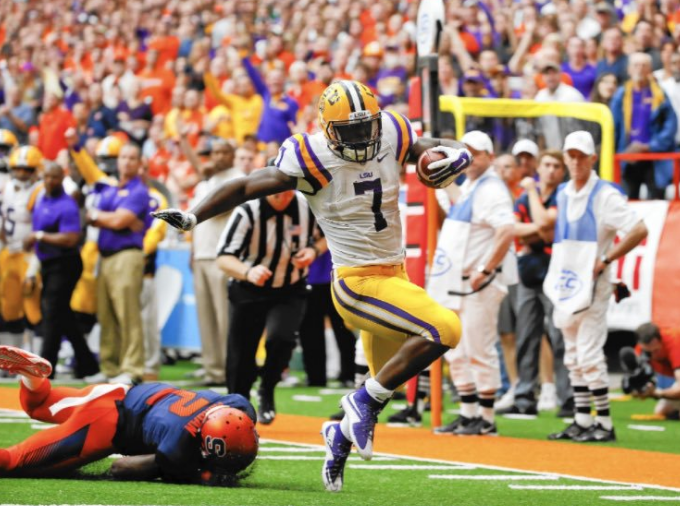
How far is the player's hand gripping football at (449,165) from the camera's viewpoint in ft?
22.3

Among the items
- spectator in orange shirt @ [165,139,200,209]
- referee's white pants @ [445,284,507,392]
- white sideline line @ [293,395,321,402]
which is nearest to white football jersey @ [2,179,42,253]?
spectator in orange shirt @ [165,139,200,209]

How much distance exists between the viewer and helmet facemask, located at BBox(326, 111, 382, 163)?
679cm

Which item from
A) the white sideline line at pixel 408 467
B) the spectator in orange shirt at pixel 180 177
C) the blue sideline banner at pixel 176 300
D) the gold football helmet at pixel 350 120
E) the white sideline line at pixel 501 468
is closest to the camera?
the gold football helmet at pixel 350 120

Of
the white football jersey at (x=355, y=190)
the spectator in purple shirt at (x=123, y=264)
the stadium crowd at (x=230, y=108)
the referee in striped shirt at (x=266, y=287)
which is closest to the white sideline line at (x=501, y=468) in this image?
the referee in striped shirt at (x=266, y=287)

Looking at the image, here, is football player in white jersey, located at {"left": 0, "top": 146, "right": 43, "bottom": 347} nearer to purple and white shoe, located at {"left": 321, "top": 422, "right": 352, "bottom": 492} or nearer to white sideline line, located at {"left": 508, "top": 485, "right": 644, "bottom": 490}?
purple and white shoe, located at {"left": 321, "top": 422, "right": 352, "bottom": 492}

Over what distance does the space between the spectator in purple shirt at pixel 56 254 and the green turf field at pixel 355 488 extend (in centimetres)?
403

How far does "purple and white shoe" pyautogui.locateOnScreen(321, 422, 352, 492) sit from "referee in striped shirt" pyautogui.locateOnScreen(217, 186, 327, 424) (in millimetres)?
2965

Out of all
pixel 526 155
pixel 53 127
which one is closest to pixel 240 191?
pixel 526 155

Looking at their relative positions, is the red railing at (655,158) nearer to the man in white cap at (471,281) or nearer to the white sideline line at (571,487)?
the man in white cap at (471,281)

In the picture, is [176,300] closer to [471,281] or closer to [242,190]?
[471,281]

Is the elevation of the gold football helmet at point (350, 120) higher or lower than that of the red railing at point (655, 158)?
higher

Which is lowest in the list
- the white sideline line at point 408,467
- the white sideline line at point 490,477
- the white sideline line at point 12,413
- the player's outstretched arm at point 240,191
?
the white sideline line at point 12,413

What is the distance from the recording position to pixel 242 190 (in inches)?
270

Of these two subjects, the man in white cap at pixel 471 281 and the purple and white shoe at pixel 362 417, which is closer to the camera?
the purple and white shoe at pixel 362 417
